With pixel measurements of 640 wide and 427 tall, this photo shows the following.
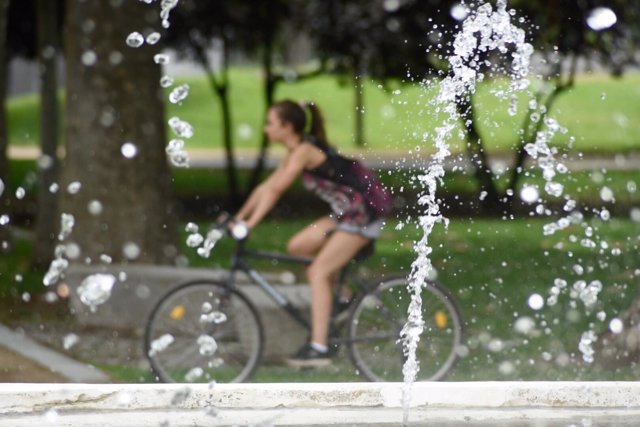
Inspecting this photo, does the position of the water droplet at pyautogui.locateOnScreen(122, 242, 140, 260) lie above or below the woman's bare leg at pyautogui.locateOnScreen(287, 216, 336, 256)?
below

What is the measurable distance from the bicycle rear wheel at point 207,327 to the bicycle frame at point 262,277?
128 mm

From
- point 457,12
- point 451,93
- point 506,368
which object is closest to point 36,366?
point 506,368

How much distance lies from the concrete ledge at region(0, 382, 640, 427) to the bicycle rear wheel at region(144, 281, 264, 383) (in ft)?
8.11

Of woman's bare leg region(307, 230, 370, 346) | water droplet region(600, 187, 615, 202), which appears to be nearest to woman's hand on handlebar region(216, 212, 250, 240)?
woman's bare leg region(307, 230, 370, 346)

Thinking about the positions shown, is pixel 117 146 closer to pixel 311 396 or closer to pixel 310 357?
pixel 310 357

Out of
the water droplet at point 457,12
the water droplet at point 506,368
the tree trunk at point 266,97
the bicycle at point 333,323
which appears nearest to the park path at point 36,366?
the bicycle at point 333,323

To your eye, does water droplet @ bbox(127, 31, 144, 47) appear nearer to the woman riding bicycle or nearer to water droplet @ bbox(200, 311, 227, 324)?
the woman riding bicycle

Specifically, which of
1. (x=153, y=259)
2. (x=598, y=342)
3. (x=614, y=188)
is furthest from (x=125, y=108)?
(x=614, y=188)

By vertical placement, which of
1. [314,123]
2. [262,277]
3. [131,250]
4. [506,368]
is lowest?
[506,368]

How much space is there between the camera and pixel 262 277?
821 centimetres

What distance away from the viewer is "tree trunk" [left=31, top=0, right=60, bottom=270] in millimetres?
13980

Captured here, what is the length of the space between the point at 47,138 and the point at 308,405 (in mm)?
9856

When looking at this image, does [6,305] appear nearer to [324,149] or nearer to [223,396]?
[324,149]

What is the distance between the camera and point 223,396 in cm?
534
